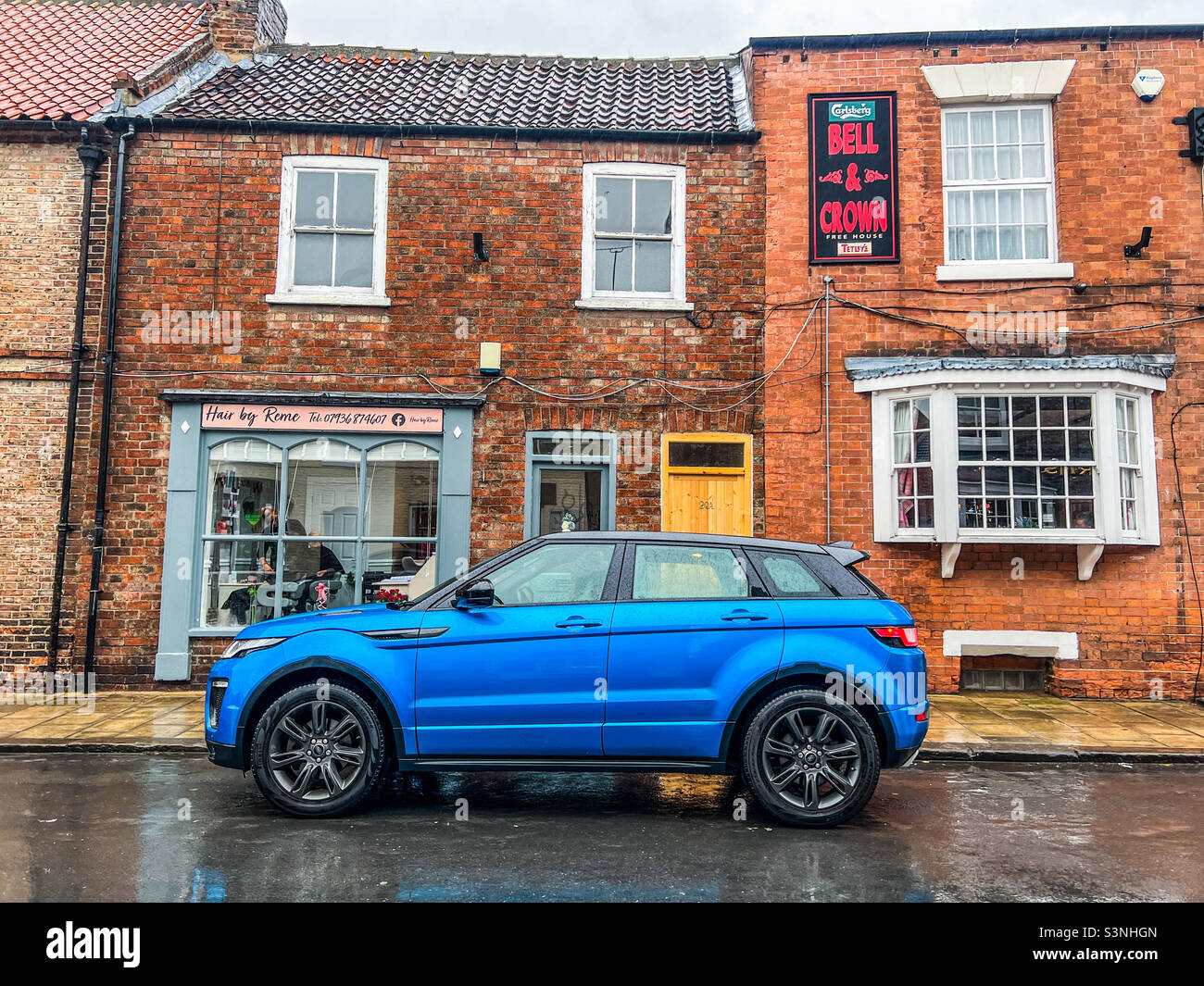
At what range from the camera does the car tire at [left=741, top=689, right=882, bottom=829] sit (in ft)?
17.8

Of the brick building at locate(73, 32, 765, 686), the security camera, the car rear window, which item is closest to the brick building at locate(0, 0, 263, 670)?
the brick building at locate(73, 32, 765, 686)

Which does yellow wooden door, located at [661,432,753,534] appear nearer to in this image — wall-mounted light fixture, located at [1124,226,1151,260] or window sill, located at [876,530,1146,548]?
window sill, located at [876,530,1146,548]

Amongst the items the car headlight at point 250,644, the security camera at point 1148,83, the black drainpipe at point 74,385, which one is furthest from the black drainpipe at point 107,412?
the security camera at point 1148,83

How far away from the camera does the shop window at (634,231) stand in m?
10.7

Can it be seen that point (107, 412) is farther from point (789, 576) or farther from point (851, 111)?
point (851, 111)

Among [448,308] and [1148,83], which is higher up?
[1148,83]

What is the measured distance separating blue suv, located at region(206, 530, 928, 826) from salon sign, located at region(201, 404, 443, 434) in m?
5.01

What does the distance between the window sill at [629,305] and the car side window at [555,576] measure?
5.31 metres

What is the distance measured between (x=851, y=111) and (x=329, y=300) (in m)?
6.55

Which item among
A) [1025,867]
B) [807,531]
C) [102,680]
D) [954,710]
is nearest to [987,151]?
[807,531]

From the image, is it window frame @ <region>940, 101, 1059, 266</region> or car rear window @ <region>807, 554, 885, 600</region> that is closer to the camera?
car rear window @ <region>807, 554, 885, 600</region>

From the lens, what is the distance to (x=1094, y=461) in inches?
391
